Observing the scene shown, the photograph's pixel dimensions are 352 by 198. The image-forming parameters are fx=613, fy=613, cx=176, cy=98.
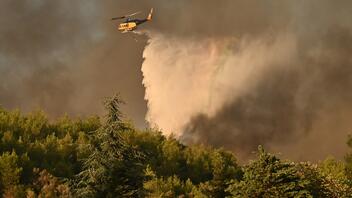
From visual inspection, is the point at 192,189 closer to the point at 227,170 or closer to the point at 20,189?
the point at 227,170

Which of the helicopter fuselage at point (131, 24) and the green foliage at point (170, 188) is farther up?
the helicopter fuselage at point (131, 24)

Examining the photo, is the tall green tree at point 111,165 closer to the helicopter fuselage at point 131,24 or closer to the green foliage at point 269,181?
the green foliage at point 269,181

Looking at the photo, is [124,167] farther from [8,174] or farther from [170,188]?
[170,188]

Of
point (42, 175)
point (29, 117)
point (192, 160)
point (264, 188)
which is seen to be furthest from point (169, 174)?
point (264, 188)

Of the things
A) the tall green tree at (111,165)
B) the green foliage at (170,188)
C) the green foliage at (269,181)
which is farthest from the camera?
Answer: the green foliage at (170,188)

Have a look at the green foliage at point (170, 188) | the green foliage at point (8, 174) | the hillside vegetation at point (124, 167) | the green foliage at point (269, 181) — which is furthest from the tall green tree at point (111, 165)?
the green foliage at point (170, 188)

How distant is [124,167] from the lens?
20.5 meters

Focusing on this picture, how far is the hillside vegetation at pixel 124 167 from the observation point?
67.2 feet

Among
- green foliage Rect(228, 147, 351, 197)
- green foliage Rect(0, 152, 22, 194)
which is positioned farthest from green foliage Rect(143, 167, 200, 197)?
green foliage Rect(228, 147, 351, 197)

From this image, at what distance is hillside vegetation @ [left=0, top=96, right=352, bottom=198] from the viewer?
20484mm

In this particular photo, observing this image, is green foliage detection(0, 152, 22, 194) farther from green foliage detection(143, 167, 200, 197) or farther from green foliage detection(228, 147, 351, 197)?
green foliage detection(228, 147, 351, 197)

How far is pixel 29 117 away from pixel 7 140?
37.5 ft

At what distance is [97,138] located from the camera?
20453 millimetres

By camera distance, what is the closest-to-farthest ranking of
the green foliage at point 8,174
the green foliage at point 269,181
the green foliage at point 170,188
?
1. the green foliage at point 269,181
2. the green foliage at point 8,174
3. the green foliage at point 170,188
